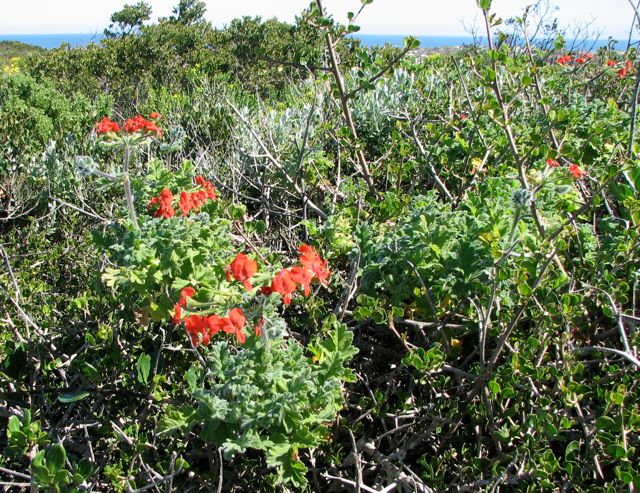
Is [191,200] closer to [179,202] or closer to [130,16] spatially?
[179,202]

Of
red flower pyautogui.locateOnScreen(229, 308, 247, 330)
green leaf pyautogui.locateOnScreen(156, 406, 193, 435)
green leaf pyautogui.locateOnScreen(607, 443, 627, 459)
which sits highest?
red flower pyautogui.locateOnScreen(229, 308, 247, 330)

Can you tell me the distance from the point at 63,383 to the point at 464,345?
4.99 feet

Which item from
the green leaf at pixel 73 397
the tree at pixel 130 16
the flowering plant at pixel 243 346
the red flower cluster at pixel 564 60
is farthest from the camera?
the tree at pixel 130 16

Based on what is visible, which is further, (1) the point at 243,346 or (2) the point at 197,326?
(1) the point at 243,346

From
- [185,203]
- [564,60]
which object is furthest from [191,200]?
[564,60]

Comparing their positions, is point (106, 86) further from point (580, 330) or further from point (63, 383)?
point (580, 330)

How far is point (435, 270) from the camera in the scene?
2021 millimetres

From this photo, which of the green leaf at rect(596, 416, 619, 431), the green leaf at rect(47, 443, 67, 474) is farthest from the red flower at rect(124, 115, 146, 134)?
the green leaf at rect(596, 416, 619, 431)

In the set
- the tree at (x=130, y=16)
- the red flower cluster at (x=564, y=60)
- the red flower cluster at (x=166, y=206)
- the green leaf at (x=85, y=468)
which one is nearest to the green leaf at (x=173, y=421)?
the green leaf at (x=85, y=468)

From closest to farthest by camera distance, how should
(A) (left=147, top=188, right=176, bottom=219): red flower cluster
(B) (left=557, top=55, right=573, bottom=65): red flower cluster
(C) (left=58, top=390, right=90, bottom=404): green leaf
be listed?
(C) (left=58, top=390, right=90, bottom=404): green leaf, (A) (left=147, top=188, right=176, bottom=219): red flower cluster, (B) (left=557, top=55, right=573, bottom=65): red flower cluster

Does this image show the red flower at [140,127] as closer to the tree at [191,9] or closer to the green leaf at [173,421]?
the green leaf at [173,421]

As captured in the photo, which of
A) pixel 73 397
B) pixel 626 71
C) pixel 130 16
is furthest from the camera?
pixel 130 16

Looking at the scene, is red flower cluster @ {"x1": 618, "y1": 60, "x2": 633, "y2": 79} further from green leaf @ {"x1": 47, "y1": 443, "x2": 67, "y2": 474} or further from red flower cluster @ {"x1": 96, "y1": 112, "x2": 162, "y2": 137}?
green leaf @ {"x1": 47, "y1": 443, "x2": 67, "y2": 474}

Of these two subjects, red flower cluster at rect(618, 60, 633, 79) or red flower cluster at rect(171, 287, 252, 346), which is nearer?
red flower cluster at rect(171, 287, 252, 346)
